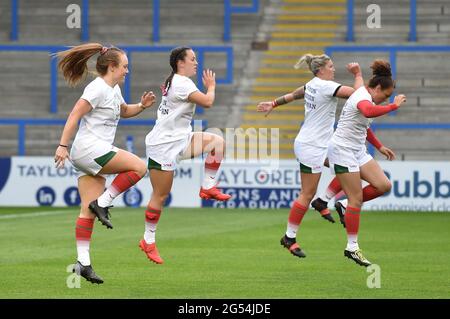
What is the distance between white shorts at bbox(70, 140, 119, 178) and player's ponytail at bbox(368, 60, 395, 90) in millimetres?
3044

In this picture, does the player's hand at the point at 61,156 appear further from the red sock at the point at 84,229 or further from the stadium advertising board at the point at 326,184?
the stadium advertising board at the point at 326,184

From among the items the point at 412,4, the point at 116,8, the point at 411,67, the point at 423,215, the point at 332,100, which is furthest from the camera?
the point at 116,8

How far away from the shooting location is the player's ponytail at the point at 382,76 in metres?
12.2

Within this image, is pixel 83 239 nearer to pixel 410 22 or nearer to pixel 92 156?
pixel 92 156

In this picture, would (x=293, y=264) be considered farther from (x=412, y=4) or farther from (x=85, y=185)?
(x=412, y=4)

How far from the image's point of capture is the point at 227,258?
45.5 feet

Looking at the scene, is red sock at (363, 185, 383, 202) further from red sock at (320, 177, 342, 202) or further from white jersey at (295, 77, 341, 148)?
white jersey at (295, 77, 341, 148)

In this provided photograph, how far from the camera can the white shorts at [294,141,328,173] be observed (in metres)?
12.9

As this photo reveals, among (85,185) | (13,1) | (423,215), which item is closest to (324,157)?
(85,185)

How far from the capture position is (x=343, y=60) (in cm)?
2814

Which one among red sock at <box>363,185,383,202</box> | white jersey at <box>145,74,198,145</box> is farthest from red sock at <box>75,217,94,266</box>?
red sock at <box>363,185,383,202</box>

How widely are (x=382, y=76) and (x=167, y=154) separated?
2.38 metres

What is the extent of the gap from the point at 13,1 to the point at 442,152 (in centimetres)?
1052
